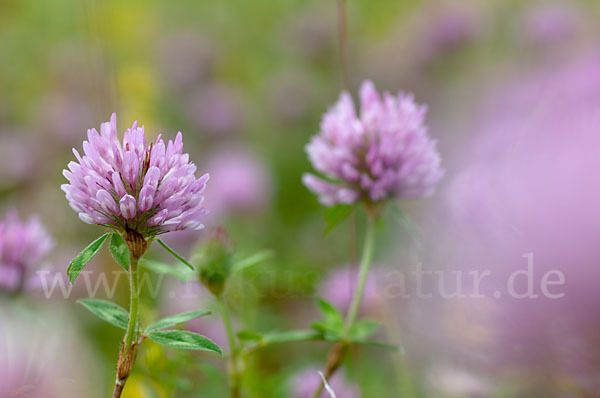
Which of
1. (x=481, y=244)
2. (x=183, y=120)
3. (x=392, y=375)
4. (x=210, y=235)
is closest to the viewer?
(x=481, y=244)

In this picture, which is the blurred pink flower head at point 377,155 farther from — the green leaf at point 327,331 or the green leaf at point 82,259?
the green leaf at point 82,259

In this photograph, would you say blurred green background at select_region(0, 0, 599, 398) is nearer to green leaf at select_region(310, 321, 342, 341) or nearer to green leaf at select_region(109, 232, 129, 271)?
green leaf at select_region(310, 321, 342, 341)

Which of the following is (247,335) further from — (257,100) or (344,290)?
(257,100)

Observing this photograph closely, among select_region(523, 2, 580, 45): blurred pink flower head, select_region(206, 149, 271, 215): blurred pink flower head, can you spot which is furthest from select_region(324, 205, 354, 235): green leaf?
select_region(523, 2, 580, 45): blurred pink flower head

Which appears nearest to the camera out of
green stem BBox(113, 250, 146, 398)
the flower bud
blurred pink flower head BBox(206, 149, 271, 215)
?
green stem BBox(113, 250, 146, 398)

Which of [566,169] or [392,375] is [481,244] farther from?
[392,375]

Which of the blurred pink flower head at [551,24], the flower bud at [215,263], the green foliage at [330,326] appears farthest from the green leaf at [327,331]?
the blurred pink flower head at [551,24]

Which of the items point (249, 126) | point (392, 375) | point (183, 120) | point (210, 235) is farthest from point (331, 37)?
point (210, 235)
